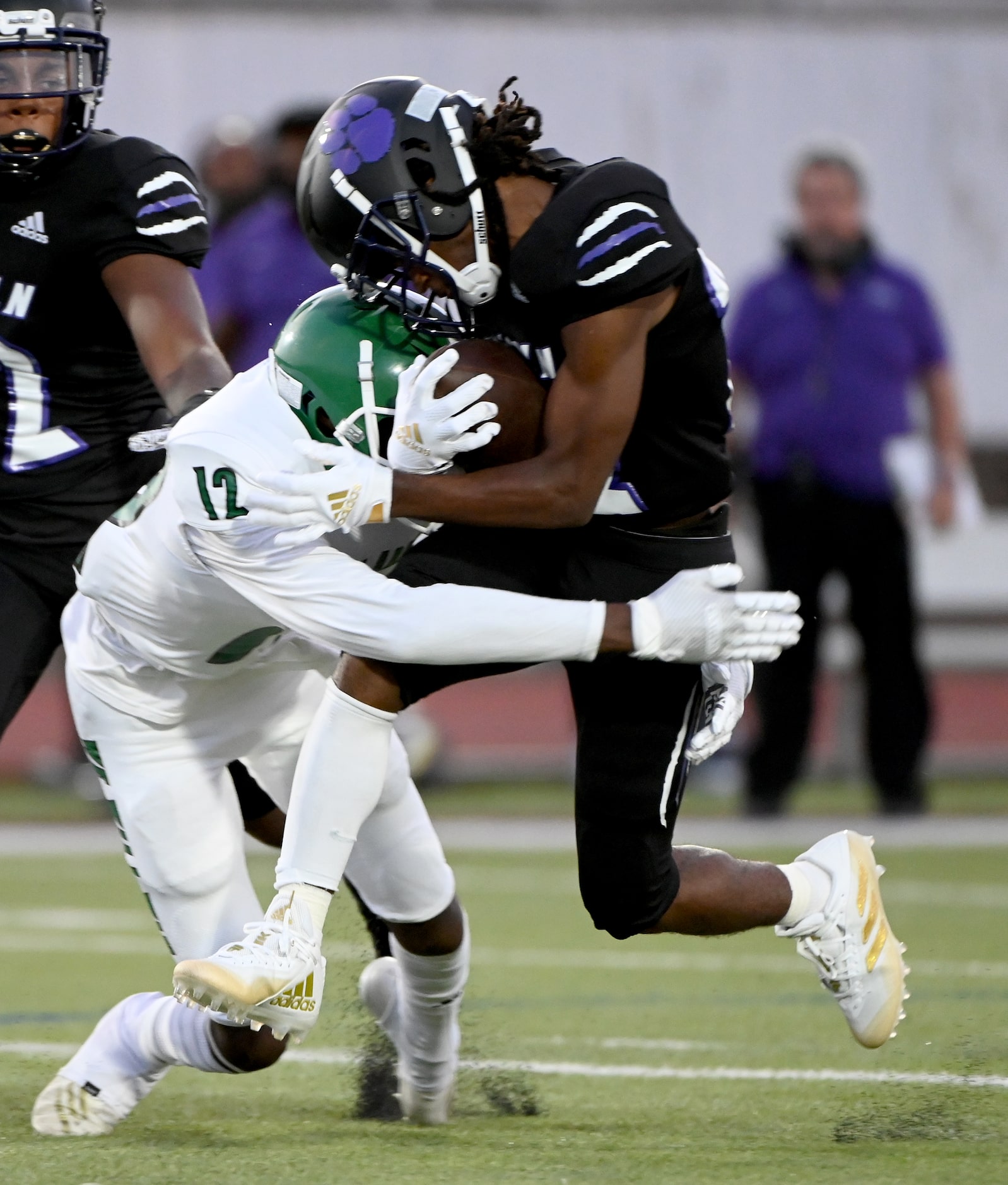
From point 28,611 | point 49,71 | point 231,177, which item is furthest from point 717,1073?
point 231,177

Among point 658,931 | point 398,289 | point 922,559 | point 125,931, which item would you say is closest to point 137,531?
point 398,289

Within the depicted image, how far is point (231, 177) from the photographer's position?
8109 mm

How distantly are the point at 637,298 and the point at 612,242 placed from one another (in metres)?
0.09

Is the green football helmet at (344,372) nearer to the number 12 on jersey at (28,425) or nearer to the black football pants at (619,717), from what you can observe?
the black football pants at (619,717)

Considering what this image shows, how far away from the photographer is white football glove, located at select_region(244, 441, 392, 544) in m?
3.38

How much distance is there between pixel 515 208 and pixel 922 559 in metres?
7.05

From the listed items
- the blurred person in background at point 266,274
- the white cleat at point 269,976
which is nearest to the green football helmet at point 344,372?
the white cleat at point 269,976

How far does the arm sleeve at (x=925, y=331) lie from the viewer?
8.01 metres

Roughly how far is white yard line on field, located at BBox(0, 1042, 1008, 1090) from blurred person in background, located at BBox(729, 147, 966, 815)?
3.66 metres

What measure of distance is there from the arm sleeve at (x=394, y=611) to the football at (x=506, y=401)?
223 mm

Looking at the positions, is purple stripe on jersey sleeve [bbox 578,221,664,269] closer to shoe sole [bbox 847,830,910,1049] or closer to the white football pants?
the white football pants

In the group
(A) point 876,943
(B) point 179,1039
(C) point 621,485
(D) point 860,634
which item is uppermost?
(C) point 621,485

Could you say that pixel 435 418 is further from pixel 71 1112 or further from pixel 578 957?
pixel 578 957

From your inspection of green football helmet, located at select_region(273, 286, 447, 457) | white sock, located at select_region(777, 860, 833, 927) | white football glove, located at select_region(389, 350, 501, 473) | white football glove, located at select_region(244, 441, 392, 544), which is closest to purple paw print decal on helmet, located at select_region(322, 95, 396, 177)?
green football helmet, located at select_region(273, 286, 447, 457)
